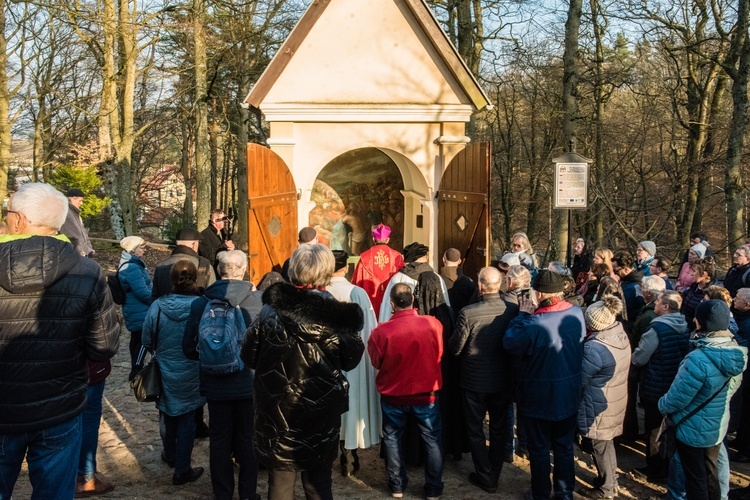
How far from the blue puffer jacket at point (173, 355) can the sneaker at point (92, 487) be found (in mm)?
725

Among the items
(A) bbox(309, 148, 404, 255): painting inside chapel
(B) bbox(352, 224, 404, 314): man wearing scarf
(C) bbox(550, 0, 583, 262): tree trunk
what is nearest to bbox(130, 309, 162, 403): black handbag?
(B) bbox(352, 224, 404, 314): man wearing scarf

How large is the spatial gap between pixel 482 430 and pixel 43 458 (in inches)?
126

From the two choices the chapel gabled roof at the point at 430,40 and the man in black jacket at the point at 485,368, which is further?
the chapel gabled roof at the point at 430,40

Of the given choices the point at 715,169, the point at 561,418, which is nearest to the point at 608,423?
the point at 561,418

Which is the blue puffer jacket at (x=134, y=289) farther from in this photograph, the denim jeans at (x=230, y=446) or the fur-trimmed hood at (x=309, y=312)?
the fur-trimmed hood at (x=309, y=312)

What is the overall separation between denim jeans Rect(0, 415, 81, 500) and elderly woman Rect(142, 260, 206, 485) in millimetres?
1455

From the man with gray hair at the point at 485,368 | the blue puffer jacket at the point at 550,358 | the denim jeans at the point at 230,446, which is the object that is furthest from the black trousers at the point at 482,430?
the denim jeans at the point at 230,446

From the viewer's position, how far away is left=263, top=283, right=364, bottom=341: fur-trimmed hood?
3473mm

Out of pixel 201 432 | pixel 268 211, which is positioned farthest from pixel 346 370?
pixel 268 211

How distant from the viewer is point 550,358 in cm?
460

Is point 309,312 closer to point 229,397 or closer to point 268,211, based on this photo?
point 229,397

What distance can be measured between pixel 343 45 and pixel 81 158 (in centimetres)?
1201

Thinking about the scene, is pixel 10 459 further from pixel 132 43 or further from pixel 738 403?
pixel 132 43

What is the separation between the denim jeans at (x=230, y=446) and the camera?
4.47 metres
